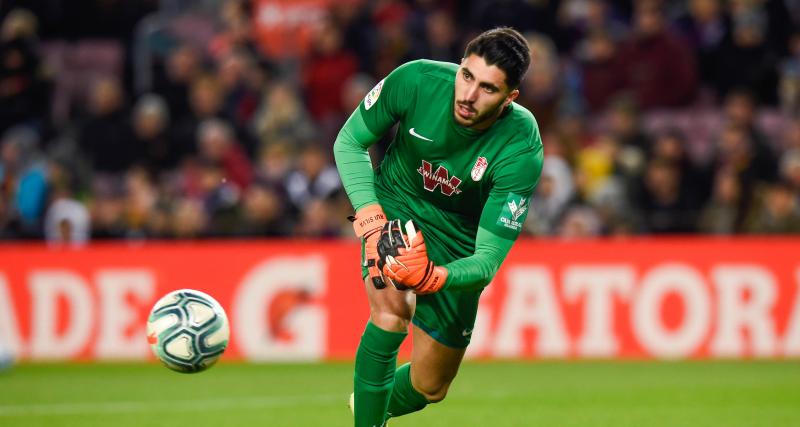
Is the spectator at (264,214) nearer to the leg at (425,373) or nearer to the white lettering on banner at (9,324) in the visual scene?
the white lettering on banner at (9,324)

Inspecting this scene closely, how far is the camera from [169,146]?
49.9 feet

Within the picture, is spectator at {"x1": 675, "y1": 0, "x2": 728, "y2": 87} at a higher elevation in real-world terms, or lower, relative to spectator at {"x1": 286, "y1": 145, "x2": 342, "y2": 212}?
higher

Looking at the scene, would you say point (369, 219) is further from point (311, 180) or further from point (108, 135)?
point (108, 135)

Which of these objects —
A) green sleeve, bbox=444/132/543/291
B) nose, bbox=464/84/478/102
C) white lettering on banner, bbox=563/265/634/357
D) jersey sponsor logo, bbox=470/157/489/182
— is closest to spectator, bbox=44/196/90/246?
white lettering on banner, bbox=563/265/634/357

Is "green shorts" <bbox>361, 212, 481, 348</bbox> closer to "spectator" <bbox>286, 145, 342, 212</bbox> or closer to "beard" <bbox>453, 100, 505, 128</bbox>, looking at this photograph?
"beard" <bbox>453, 100, 505, 128</bbox>

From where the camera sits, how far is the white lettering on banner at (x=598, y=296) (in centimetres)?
1320

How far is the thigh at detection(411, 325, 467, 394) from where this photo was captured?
7141 millimetres

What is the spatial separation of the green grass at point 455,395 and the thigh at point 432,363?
1365 millimetres

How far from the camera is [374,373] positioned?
6.61 meters

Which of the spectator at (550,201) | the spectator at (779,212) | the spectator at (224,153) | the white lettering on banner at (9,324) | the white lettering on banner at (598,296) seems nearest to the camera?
the white lettering on banner at (9,324)

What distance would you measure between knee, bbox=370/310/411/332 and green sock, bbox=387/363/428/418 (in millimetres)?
776

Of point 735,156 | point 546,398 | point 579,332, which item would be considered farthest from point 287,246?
point 735,156

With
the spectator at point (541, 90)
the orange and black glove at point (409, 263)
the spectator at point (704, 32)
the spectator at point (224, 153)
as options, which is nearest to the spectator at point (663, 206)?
the spectator at point (541, 90)

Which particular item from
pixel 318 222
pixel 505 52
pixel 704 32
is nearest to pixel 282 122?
pixel 318 222
